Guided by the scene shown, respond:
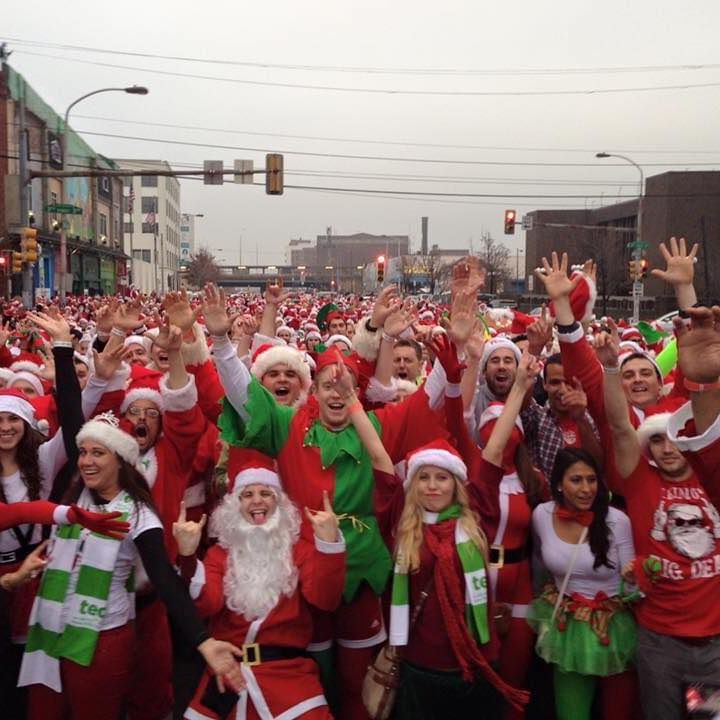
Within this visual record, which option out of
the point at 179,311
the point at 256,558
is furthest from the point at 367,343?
the point at 256,558

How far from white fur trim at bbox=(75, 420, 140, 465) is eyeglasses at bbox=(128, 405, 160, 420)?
744 mm

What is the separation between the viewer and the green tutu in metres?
3.74

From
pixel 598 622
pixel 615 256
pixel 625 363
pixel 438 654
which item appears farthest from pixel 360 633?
pixel 615 256

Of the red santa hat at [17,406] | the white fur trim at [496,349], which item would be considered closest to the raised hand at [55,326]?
the red santa hat at [17,406]

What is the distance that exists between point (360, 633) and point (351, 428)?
1.00 meters

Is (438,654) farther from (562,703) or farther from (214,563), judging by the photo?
(214,563)

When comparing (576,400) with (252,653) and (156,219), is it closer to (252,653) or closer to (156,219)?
(252,653)

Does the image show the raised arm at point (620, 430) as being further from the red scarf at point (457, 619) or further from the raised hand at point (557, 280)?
the red scarf at point (457, 619)

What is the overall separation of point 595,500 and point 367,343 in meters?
2.19

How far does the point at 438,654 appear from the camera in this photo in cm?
356

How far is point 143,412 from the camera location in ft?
15.1

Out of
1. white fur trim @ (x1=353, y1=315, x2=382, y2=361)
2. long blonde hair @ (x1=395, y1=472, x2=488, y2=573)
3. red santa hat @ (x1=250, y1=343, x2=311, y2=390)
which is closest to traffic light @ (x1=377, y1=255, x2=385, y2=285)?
white fur trim @ (x1=353, y1=315, x2=382, y2=361)

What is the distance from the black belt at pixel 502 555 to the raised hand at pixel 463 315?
3.61 feet

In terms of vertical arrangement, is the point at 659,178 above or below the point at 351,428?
above
